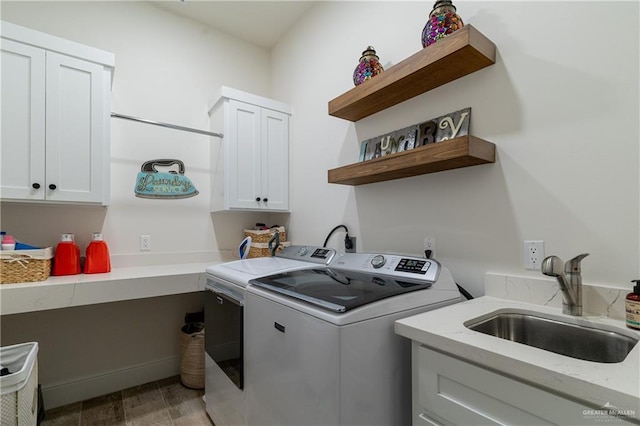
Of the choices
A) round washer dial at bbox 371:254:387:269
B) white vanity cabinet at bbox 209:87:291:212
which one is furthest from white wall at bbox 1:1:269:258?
round washer dial at bbox 371:254:387:269

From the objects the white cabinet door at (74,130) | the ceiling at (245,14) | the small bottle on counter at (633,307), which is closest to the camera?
the small bottle on counter at (633,307)

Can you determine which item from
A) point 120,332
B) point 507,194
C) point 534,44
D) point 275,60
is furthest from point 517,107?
point 120,332

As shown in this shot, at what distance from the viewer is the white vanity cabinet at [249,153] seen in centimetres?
244

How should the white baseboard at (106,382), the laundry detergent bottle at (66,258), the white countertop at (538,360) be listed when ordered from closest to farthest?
the white countertop at (538,360)
the laundry detergent bottle at (66,258)
the white baseboard at (106,382)

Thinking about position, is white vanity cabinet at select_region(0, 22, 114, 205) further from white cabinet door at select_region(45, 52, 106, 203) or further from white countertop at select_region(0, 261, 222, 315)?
white countertop at select_region(0, 261, 222, 315)

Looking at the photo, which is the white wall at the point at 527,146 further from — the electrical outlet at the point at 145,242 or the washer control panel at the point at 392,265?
the electrical outlet at the point at 145,242

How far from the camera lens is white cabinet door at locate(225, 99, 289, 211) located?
96.5 inches

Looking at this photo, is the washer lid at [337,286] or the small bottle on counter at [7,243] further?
the small bottle on counter at [7,243]

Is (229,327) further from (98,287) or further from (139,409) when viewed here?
(139,409)

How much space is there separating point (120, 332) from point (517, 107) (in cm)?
289

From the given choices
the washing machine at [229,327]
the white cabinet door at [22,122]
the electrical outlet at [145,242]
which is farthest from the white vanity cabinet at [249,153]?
the white cabinet door at [22,122]

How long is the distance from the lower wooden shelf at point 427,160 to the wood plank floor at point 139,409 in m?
1.77

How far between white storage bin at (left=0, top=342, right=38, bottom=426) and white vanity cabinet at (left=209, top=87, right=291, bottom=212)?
1377 mm

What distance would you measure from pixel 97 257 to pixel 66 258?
158 mm
